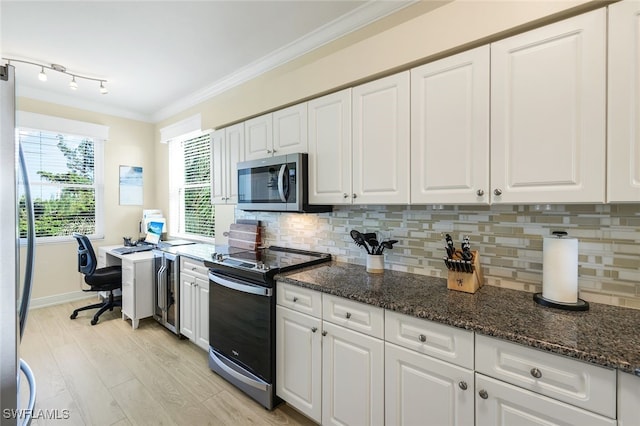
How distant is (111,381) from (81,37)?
2878 millimetres

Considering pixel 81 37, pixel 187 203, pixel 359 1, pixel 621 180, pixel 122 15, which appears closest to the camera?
pixel 621 180

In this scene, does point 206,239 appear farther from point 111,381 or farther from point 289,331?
point 289,331

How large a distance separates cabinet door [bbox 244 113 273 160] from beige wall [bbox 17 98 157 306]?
2903 millimetres

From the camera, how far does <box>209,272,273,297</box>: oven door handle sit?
6.17 feet

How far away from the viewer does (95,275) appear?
3.41 m

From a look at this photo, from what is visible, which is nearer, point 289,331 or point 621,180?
point 621,180

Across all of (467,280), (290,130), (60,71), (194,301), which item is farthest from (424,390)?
(60,71)

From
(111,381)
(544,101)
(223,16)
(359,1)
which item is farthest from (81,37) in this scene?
(544,101)

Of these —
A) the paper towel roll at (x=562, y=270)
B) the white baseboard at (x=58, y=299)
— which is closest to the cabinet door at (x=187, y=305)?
the white baseboard at (x=58, y=299)

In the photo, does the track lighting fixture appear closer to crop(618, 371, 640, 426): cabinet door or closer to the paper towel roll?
the paper towel roll

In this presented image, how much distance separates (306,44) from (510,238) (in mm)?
2186

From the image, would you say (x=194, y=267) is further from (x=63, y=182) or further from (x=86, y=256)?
(x=63, y=182)

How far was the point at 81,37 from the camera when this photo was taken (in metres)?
2.46

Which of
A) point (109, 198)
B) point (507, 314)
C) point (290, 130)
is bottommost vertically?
point (507, 314)
